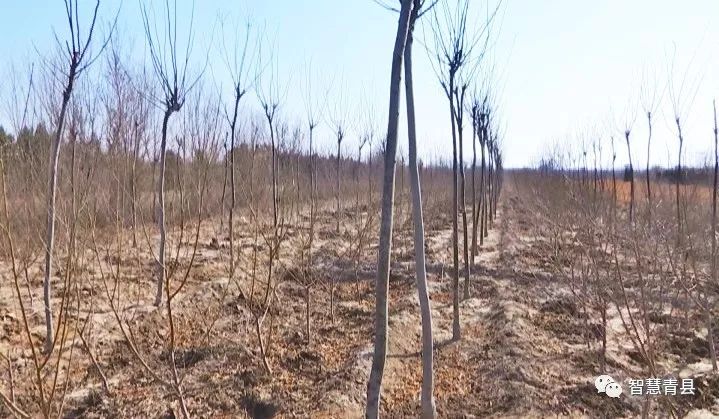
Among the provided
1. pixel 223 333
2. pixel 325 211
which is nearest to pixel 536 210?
pixel 325 211

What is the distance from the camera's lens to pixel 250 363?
18.0 feet

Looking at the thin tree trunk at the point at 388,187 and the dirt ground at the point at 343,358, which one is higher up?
the thin tree trunk at the point at 388,187

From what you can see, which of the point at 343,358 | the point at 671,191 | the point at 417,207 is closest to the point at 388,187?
the point at 417,207

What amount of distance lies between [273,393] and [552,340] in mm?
3481

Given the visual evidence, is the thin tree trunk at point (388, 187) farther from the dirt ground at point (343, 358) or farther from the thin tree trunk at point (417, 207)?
the dirt ground at point (343, 358)

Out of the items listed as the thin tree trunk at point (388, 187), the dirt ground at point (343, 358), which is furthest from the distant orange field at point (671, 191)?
the thin tree trunk at point (388, 187)

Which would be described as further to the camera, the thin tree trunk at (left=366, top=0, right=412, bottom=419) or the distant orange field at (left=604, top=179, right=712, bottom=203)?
the distant orange field at (left=604, top=179, right=712, bottom=203)

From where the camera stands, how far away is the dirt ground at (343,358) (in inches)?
180

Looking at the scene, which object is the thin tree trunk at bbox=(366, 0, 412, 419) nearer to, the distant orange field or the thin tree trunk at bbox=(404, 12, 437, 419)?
the thin tree trunk at bbox=(404, 12, 437, 419)

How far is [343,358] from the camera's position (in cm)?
589

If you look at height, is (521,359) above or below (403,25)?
below

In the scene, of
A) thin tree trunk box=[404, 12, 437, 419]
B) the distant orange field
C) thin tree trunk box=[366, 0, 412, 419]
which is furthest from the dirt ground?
the distant orange field

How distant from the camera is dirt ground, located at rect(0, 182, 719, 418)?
15.0 ft

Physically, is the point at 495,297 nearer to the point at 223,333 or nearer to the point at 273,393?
the point at 223,333
